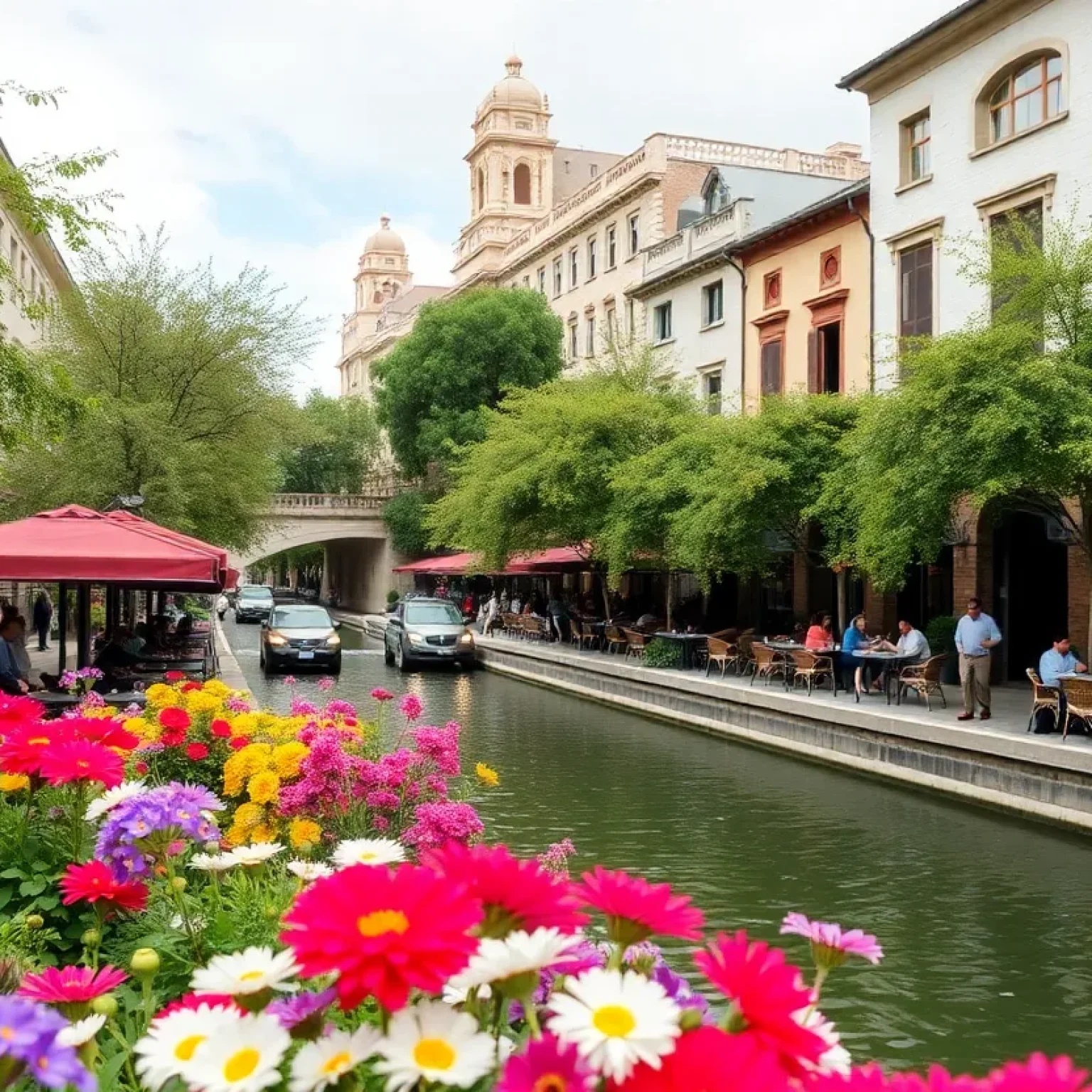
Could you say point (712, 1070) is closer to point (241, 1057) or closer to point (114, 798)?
point (241, 1057)

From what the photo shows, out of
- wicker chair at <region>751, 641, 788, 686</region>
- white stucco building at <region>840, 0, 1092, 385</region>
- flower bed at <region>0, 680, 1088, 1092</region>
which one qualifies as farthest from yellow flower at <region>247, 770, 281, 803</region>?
wicker chair at <region>751, 641, 788, 686</region>

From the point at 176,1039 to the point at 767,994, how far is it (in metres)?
0.76

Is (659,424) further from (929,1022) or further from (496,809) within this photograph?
(929,1022)

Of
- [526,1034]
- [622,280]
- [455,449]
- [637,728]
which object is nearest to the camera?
[526,1034]

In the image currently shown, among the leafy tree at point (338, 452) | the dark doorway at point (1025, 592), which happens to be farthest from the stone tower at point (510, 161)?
the dark doorway at point (1025, 592)

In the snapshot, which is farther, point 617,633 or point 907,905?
point 617,633

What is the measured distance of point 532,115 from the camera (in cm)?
7375

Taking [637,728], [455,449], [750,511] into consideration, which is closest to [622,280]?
[455,449]

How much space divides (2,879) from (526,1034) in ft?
11.5

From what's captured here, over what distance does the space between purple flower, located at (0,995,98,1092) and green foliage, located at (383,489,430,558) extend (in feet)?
188

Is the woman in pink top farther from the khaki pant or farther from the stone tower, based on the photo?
the stone tower

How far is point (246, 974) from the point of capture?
1783 millimetres

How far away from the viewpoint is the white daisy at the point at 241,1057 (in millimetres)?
1446

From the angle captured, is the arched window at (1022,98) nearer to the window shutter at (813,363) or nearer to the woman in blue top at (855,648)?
the window shutter at (813,363)
